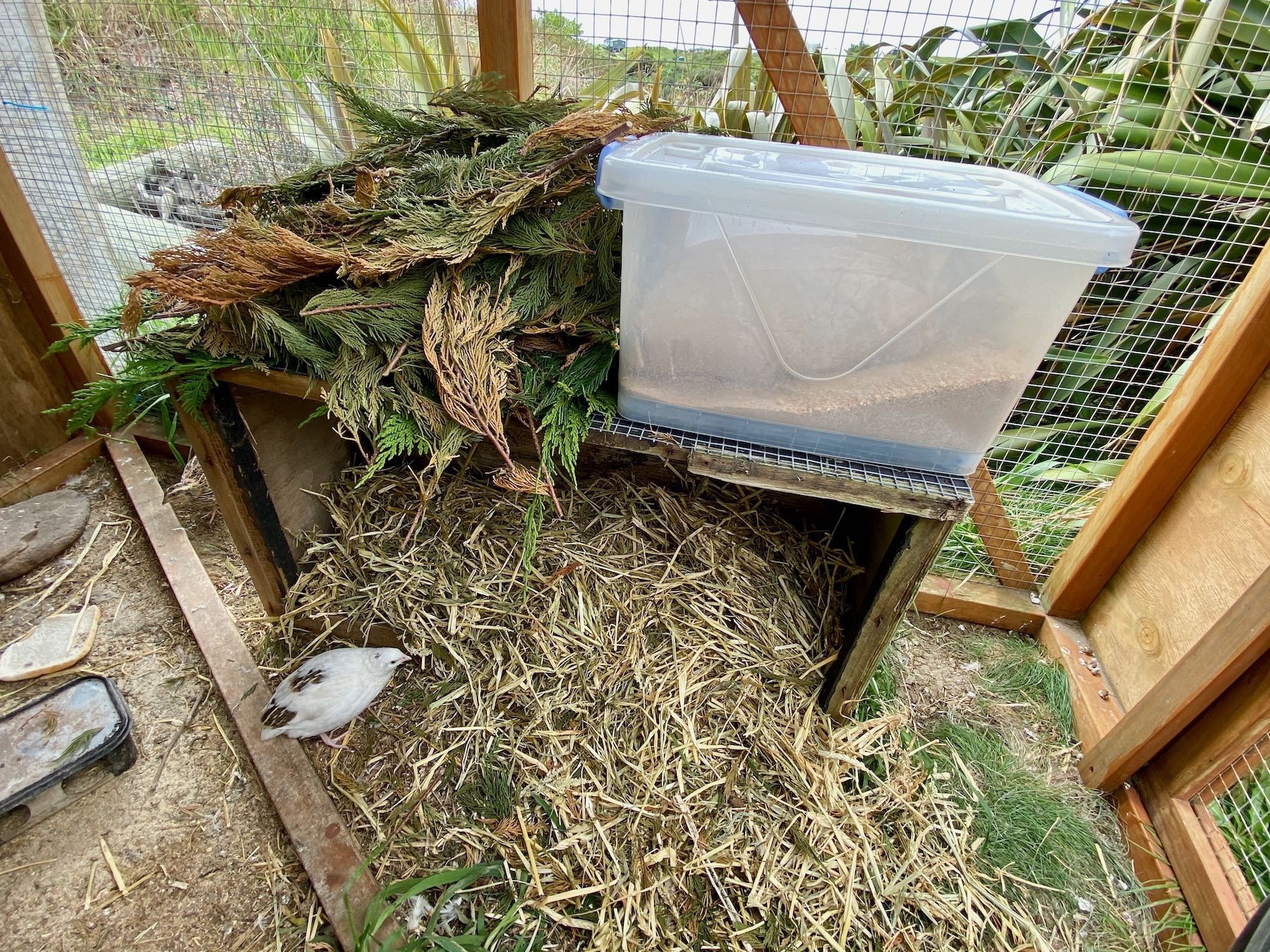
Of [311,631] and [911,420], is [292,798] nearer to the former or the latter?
[311,631]

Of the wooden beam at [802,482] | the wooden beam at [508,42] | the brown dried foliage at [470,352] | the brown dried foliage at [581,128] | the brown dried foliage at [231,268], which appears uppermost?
the wooden beam at [508,42]

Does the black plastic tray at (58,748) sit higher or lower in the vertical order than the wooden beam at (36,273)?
lower

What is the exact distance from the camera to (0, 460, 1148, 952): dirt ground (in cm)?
121

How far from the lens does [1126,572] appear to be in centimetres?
168

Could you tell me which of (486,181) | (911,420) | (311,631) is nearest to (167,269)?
(486,181)

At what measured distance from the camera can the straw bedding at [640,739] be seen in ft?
3.89

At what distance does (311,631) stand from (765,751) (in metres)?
1.08

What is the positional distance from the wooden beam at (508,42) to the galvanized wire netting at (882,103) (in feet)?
0.38

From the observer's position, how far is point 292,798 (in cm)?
133

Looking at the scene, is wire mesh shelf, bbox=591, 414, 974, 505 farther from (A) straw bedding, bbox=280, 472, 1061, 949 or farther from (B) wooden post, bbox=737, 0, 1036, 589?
(B) wooden post, bbox=737, 0, 1036, 589

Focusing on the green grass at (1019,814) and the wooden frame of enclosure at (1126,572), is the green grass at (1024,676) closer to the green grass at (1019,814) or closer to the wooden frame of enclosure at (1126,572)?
the wooden frame of enclosure at (1126,572)

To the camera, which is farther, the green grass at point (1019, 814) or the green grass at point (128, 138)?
the green grass at point (128, 138)

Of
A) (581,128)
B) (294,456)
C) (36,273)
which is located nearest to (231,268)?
(294,456)

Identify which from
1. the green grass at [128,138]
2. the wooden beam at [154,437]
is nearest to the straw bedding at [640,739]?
the wooden beam at [154,437]
